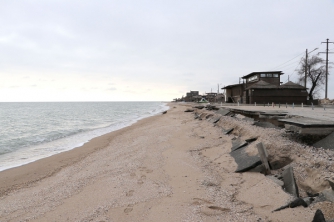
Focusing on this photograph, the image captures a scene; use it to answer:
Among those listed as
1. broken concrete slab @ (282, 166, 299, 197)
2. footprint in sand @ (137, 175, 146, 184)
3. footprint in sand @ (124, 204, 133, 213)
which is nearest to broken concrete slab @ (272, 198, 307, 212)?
broken concrete slab @ (282, 166, 299, 197)

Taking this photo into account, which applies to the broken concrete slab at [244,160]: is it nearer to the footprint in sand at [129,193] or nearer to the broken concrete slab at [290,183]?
the broken concrete slab at [290,183]

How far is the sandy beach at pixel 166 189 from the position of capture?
14.1ft

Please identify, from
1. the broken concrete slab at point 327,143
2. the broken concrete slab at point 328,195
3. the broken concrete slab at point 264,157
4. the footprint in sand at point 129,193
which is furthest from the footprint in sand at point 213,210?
the broken concrete slab at point 327,143

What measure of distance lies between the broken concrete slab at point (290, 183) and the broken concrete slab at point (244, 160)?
1174 mm

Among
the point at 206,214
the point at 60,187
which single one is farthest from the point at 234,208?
the point at 60,187

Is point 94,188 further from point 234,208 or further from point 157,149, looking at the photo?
point 157,149

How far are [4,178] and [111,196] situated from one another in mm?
5270

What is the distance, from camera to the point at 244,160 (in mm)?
6676

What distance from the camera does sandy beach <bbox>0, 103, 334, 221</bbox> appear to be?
14.1 ft

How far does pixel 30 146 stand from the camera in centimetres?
1516

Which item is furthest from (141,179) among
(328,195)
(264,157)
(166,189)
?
(328,195)

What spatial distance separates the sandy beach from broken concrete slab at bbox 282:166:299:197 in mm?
154

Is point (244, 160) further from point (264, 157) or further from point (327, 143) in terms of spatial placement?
point (327, 143)

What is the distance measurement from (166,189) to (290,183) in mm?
2736
